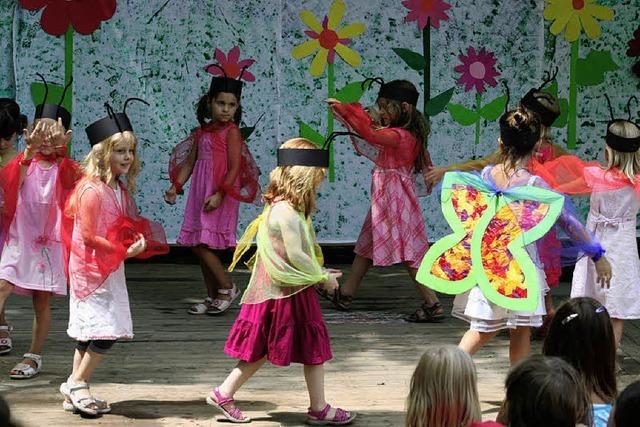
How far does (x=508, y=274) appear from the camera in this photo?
6031 millimetres

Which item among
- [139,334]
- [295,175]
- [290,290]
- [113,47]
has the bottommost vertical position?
[139,334]

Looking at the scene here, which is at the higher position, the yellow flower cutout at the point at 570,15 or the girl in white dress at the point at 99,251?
the yellow flower cutout at the point at 570,15

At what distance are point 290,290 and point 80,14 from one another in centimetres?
425

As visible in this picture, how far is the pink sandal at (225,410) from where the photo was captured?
19.9 ft

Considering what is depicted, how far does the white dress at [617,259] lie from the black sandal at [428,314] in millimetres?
1306

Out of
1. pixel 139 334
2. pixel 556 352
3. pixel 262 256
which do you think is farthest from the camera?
pixel 139 334

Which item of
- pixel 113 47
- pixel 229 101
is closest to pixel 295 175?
pixel 229 101

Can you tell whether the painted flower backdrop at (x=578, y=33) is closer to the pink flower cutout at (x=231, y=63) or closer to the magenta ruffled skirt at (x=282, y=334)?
the pink flower cutout at (x=231, y=63)

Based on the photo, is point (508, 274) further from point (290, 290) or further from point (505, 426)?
Answer: point (505, 426)

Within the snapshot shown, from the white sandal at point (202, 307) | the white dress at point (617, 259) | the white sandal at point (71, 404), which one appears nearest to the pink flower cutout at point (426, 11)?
the white sandal at point (202, 307)

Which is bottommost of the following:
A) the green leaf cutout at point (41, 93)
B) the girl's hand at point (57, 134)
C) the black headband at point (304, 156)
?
the black headband at point (304, 156)

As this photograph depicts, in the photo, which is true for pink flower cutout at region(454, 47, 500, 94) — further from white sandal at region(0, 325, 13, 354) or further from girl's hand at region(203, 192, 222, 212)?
white sandal at region(0, 325, 13, 354)

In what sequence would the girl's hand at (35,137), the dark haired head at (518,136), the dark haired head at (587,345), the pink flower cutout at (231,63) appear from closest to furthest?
Result: the dark haired head at (587,345), the dark haired head at (518,136), the girl's hand at (35,137), the pink flower cutout at (231,63)

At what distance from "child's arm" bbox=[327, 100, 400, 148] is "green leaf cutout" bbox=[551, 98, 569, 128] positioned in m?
2.26
